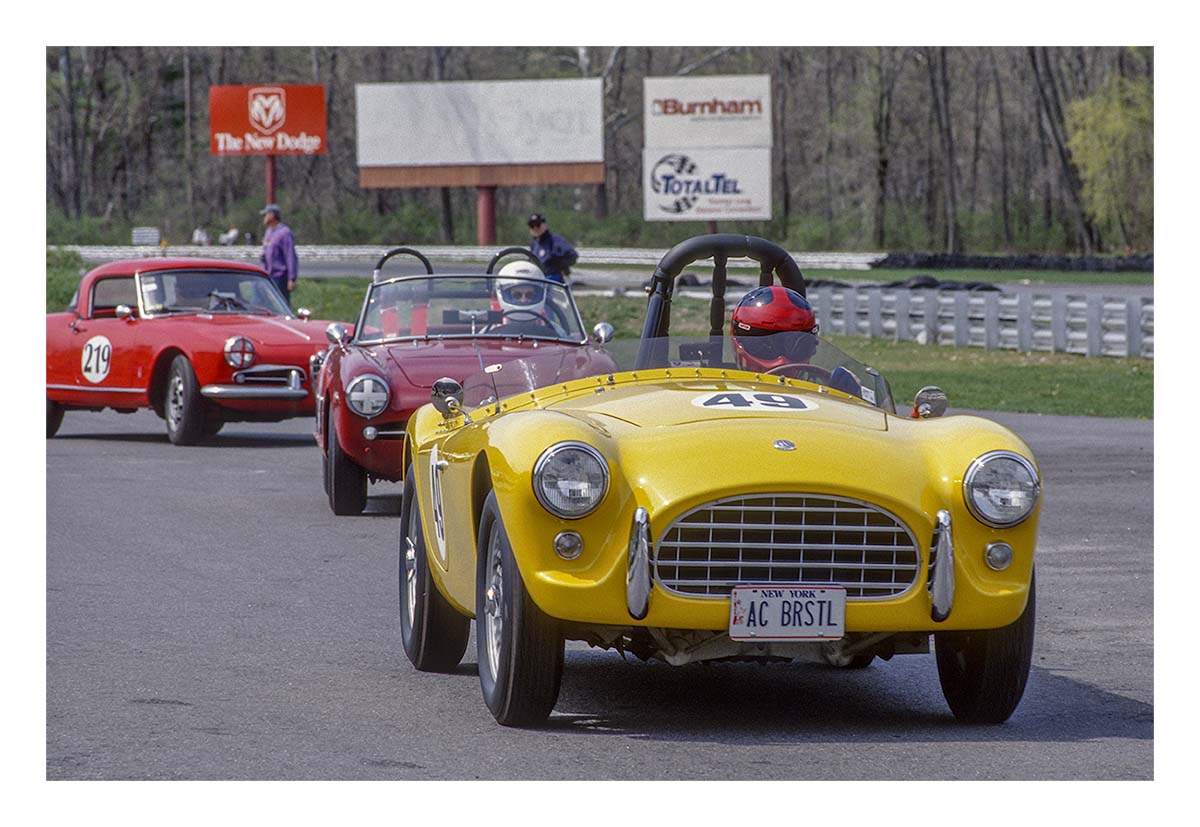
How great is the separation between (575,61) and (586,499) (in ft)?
260

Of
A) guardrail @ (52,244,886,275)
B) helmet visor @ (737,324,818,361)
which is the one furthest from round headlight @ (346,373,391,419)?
guardrail @ (52,244,886,275)

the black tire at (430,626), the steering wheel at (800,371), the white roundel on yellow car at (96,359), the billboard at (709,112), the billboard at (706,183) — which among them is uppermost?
the billboard at (709,112)

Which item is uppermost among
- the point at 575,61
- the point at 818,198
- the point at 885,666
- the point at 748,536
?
the point at 575,61

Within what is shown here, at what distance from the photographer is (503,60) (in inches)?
3366

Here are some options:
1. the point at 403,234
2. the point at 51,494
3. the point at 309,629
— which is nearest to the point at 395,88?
the point at 403,234

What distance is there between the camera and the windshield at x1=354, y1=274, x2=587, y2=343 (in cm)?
1319

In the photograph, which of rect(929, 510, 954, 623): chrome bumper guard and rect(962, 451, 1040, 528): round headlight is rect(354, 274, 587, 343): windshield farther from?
rect(929, 510, 954, 623): chrome bumper guard

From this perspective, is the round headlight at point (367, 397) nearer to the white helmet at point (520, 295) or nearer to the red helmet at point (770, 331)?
the white helmet at point (520, 295)

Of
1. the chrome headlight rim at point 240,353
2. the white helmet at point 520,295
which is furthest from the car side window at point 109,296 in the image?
the white helmet at point 520,295

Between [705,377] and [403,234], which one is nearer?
[705,377]

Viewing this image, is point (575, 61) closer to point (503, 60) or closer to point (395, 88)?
point (503, 60)

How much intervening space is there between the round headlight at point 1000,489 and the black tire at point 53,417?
1325 centimetres

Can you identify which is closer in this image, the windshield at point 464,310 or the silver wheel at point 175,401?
the windshield at point 464,310

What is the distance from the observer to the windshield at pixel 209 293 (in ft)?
58.7
